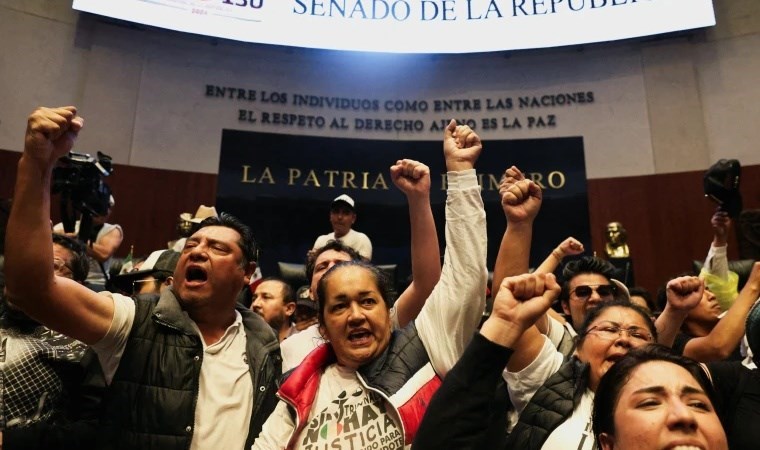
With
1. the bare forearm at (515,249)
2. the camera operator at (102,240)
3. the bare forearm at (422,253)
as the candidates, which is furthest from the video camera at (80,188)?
the bare forearm at (515,249)

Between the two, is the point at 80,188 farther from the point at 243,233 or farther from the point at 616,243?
the point at 616,243

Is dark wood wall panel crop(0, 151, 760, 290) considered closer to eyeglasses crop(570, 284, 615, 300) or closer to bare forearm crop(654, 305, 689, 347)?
eyeglasses crop(570, 284, 615, 300)

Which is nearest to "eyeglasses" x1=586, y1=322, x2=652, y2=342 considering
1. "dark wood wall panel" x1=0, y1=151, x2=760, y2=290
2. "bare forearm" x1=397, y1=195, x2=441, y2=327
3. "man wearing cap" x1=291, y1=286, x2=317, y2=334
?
"bare forearm" x1=397, y1=195, x2=441, y2=327

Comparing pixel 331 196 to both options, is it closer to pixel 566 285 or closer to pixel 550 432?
pixel 566 285

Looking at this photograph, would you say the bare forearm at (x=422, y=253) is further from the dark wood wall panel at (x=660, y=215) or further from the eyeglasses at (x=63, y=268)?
the dark wood wall panel at (x=660, y=215)

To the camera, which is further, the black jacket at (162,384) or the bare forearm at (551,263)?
the bare forearm at (551,263)

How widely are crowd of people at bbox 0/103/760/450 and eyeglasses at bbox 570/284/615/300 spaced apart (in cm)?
44

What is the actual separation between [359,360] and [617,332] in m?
0.81

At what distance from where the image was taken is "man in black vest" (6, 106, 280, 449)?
4.46 feet

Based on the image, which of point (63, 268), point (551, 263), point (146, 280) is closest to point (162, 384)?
point (63, 268)

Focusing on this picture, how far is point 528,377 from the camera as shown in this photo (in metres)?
1.66

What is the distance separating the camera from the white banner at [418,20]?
6535 mm

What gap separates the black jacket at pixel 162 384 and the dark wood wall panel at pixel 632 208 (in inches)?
198

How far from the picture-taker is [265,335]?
1.78 meters
